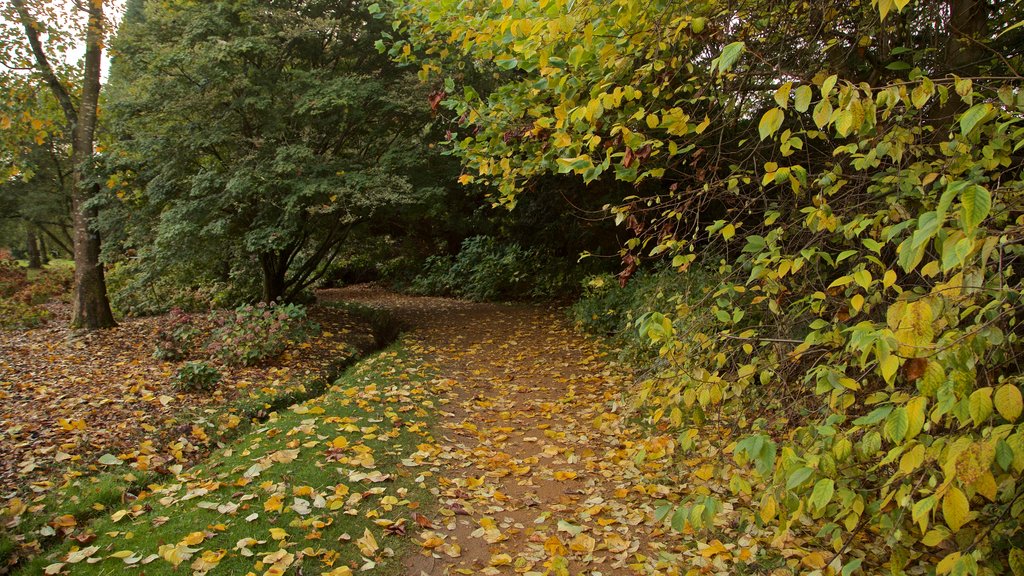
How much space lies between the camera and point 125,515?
350 centimetres

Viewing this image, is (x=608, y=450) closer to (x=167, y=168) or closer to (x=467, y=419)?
(x=467, y=419)

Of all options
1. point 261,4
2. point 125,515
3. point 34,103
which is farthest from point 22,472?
point 261,4

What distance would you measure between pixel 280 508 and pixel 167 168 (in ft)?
22.1

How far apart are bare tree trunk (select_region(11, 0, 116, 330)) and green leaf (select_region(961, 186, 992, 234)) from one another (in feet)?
32.8

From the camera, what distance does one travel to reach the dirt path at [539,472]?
131 inches

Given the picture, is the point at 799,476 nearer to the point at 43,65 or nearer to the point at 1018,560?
the point at 1018,560

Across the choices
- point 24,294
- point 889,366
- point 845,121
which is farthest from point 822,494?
point 24,294

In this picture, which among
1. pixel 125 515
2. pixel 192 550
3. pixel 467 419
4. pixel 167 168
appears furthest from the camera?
pixel 167 168

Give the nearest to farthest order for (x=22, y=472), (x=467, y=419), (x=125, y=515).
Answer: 1. (x=125, y=515)
2. (x=22, y=472)
3. (x=467, y=419)

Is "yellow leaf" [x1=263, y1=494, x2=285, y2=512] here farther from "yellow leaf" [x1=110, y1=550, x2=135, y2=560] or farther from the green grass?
"yellow leaf" [x1=110, y1=550, x2=135, y2=560]

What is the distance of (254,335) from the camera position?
718 cm

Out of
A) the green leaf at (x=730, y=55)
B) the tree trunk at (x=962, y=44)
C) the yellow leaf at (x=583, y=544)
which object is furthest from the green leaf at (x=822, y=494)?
the tree trunk at (x=962, y=44)

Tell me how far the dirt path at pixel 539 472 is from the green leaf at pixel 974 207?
5.61ft

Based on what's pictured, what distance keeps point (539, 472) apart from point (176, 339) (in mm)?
5229
